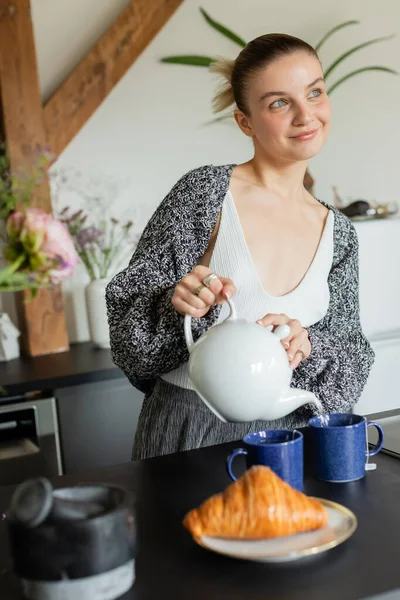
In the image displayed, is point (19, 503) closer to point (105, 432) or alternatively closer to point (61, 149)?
point (105, 432)

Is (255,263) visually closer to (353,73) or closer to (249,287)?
(249,287)

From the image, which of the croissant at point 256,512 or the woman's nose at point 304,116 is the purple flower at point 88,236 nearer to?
the woman's nose at point 304,116

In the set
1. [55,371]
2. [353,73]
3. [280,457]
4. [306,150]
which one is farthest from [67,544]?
[353,73]

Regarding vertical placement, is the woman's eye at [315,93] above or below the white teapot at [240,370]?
above

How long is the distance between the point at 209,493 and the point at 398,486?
25cm

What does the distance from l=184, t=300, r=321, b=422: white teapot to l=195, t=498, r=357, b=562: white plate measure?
0.18m

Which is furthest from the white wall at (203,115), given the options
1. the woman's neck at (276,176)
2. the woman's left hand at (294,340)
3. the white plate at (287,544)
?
the white plate at (287,544)

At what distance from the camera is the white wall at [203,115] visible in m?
2.68

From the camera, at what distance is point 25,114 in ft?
7.98

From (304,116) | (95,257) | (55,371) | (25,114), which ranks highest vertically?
(25,114)

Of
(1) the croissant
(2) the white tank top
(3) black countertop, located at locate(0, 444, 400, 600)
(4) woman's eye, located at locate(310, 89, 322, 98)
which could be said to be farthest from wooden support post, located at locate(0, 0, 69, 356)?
(1) the croissant

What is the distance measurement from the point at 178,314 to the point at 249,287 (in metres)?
0.19

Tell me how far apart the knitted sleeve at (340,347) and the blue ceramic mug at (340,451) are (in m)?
0.30

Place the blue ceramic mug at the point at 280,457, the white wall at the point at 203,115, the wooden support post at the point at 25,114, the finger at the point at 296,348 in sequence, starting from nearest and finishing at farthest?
→ 1. the blue ceramic mug at the point at 280,457
2. the finger at the point at 296,348
3. the wooden support post at the point at 25,114
4. the white wall at the point at 203,115
